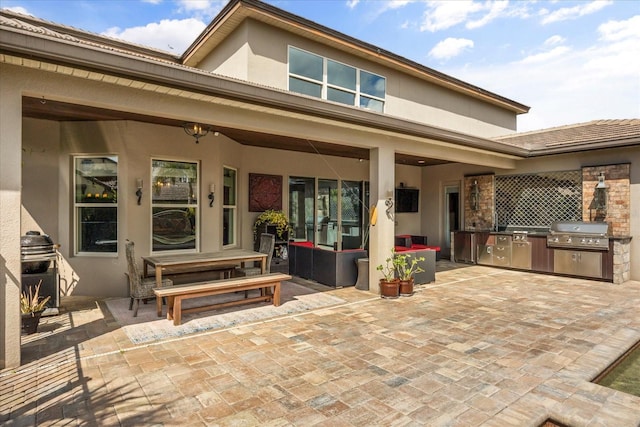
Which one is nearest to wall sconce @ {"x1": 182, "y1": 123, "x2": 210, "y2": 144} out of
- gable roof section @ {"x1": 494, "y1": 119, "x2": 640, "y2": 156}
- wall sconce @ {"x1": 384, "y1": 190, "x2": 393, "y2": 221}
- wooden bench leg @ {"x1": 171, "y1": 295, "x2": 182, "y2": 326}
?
wooden bench leg @ {"x1": 171, "y1": 295, "x2": 182, "y2": 326}

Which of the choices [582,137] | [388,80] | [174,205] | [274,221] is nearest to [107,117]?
[174,205]

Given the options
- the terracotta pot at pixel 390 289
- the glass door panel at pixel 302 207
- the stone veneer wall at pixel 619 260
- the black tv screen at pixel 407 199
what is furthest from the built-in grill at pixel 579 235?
the glass door panel at pixel 302 207

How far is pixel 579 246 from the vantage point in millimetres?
8188

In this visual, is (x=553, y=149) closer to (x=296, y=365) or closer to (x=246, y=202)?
(x=246, y=202)

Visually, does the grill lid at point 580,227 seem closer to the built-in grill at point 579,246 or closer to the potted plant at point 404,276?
the built-in grill at point 579,246

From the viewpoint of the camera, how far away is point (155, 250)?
6.74 metres

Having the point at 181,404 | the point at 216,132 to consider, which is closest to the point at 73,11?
the point at 216,132

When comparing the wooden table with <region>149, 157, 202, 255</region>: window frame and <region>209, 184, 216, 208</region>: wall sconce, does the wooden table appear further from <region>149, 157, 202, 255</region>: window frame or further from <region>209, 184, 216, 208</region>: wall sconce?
<region>209, 184, 216, 208</region>: wall sconce

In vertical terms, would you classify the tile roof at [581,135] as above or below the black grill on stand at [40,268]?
above

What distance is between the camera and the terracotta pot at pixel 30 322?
4.36 m

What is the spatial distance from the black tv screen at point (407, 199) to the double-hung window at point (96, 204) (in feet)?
27.6

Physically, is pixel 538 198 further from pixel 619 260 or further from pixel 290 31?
pixel 290 31

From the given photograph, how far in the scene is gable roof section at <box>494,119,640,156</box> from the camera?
25.3 feet

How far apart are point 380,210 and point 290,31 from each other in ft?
15.3
